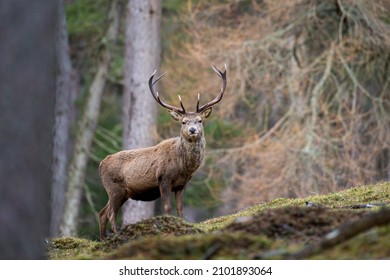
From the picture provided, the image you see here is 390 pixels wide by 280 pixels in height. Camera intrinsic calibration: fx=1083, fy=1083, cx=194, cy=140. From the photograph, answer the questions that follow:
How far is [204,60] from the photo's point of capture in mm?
26000

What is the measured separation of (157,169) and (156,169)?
3 centimetres

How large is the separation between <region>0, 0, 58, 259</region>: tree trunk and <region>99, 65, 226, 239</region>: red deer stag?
6341mm

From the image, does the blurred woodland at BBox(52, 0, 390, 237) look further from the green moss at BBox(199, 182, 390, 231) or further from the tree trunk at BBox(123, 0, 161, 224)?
the green moss at BBox(199, 182, 390, 231)

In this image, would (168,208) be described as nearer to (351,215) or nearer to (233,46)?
(351,215)

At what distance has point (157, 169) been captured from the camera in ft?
46.9

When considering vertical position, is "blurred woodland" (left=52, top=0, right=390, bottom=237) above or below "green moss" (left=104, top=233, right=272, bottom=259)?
above

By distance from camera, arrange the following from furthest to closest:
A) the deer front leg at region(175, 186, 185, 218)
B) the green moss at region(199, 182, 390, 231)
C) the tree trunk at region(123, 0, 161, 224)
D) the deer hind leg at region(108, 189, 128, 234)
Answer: the tree trunk at region(123, 0, 161, 224) → the deer hind leg at region(108, 189, 128, 234) → the deer front leg at region(175, 186, 185, 218) → the green moss at region(199, 182, 390, 231)

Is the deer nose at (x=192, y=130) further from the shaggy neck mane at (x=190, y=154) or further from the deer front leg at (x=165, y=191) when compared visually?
the deer front leg at (x=165, y=191)

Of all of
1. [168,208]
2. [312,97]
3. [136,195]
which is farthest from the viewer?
[312,97]

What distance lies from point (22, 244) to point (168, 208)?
6103mm

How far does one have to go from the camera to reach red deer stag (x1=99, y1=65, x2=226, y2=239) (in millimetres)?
14266

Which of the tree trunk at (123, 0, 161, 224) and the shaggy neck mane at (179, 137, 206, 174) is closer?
the shaggy neck mane at (179, 137, 206, 174)

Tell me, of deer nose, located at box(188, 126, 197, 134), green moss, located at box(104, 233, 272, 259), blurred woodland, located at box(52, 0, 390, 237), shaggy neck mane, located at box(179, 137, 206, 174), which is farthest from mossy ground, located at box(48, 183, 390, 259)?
blurred woodland, located at box(52, 0, 390, 237)
